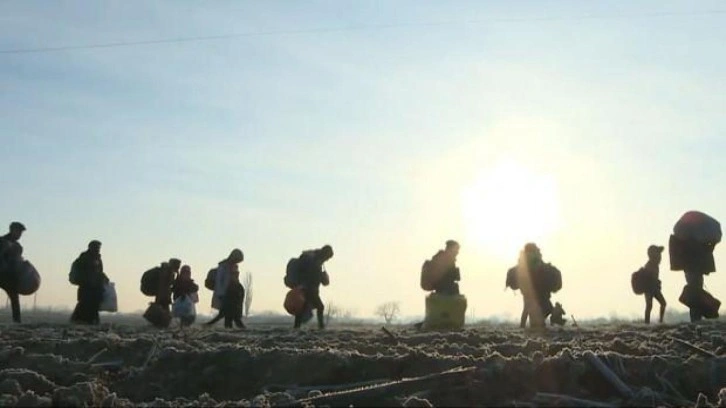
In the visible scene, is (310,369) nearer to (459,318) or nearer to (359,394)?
(359,394)

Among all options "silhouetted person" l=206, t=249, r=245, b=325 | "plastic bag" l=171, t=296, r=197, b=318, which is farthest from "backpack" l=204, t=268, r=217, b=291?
"plastic bag" l=171, t=296, r=197, b=318

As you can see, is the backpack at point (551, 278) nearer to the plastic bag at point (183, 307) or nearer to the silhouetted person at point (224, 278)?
the silhouetted person at point (224, 278)

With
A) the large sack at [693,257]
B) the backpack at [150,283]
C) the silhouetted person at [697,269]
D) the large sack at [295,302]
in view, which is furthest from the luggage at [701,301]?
the backpack at [150,283]

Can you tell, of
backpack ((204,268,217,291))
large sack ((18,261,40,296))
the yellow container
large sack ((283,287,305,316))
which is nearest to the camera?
large sack ((18,261,40,296))

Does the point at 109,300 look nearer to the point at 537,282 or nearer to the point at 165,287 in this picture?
the point at 165,287

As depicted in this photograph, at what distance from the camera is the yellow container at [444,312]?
1697cm

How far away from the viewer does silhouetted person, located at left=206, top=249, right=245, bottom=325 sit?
1927 centimetres

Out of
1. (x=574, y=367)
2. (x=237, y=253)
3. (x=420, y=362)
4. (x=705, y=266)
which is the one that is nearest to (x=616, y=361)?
(x=574, y=367)

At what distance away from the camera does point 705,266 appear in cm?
1625

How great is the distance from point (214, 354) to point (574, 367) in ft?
10.4

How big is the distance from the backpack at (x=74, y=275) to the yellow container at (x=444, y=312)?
6.40m

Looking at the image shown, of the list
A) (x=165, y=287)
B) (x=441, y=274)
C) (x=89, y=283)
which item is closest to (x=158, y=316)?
(x=165, y=287)

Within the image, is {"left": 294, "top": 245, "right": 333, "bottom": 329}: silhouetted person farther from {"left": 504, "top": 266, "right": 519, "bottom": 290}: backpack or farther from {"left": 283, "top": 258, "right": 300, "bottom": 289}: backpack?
{"left": 504, "top": 266, "right": 519, "bottom": 290}: backpack

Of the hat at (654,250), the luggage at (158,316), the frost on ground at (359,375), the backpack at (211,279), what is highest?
the hat at (654,250)
